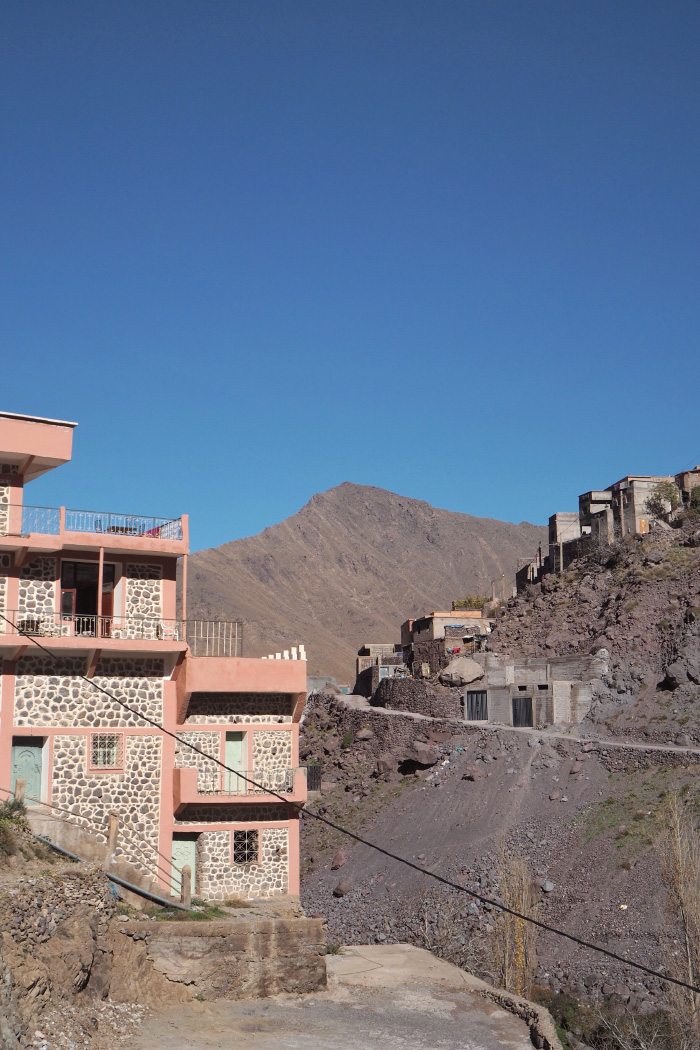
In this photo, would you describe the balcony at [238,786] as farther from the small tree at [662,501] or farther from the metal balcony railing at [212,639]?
the small tree at [662,501]

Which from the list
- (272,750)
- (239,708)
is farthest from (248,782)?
(239,708)

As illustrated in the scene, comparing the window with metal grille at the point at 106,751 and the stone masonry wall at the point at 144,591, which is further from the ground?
the stone masonry wall at the point at 144,591

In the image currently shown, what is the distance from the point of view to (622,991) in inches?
1107

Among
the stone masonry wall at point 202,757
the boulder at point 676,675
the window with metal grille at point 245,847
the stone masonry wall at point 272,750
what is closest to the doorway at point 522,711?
the boulder at point 676,675

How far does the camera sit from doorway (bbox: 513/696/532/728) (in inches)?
1841

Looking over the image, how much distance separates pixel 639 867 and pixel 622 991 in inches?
239

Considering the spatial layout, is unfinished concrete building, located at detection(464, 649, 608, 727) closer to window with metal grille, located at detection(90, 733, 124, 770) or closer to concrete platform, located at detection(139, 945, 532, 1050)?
concrete platform, located at detection(139, 945, 532, 1050)

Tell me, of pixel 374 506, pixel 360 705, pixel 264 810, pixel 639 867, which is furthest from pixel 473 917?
pixel 374 506

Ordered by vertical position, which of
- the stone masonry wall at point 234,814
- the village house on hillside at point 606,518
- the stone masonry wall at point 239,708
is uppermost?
the village house on hillside at point 606,518

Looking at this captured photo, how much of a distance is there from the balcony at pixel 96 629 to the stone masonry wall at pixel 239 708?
4.11 feet

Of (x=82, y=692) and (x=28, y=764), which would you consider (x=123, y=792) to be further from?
(x=82, y=692)

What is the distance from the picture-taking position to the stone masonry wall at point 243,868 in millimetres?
24109

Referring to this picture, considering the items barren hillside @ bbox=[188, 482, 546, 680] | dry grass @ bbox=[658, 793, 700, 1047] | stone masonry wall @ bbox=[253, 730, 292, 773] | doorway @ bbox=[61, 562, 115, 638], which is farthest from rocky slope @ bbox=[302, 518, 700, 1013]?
barren hillside @ bbox=[188, 482, 546, 680]

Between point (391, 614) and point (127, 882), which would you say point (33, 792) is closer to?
point (127, 882)
